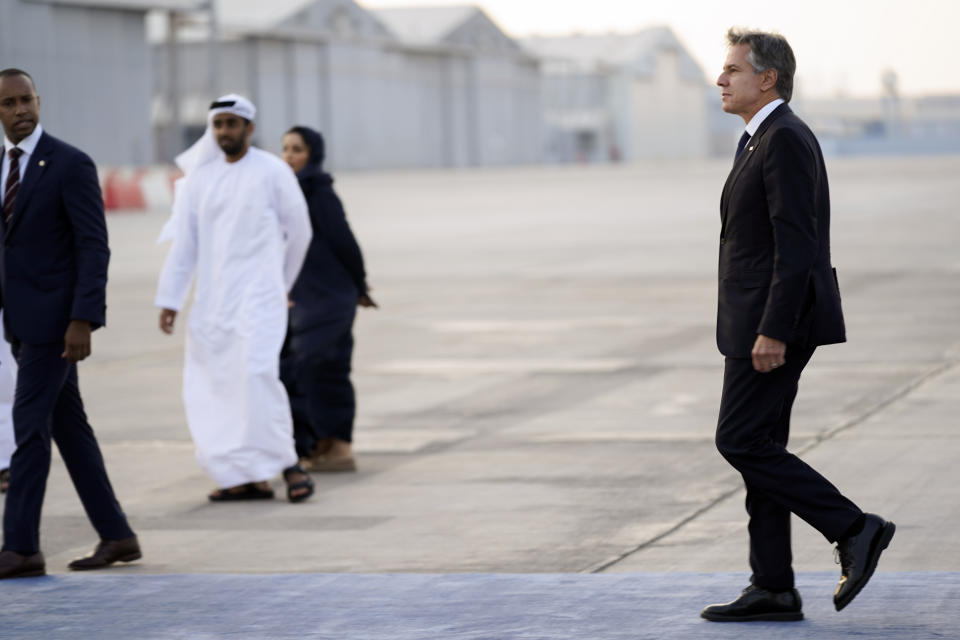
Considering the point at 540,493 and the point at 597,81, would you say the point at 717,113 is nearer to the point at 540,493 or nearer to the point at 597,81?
the point at 597,81

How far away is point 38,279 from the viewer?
6027 mm

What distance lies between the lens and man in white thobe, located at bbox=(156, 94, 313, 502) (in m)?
7.52

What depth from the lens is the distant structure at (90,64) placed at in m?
53.0

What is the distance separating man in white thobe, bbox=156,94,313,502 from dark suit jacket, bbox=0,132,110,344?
144cm

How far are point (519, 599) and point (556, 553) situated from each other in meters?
1.02

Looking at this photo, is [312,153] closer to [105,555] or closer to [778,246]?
[105,555]

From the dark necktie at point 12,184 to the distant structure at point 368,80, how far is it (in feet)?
184

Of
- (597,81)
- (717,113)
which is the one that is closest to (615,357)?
(597,81)

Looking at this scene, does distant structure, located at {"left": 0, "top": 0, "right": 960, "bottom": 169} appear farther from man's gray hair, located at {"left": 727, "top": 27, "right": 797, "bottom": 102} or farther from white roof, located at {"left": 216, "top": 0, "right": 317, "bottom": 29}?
man's gray hair, located at {"left": 727, "top": 27, "right": 797, "bottom": 102}

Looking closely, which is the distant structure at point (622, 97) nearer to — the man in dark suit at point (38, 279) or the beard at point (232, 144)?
the beard at point (232, 144)

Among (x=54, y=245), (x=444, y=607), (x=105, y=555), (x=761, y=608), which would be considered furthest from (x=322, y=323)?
(x=761, y=608)

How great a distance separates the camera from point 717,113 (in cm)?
15362

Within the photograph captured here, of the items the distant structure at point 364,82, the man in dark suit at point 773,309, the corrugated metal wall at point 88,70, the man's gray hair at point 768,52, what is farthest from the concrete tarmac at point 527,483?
the corrugated metal wall at point 88,70

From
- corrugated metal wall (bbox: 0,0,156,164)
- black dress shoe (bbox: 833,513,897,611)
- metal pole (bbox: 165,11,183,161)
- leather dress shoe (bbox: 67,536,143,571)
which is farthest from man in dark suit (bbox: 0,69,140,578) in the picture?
metal pole (bbox: 165,11,183,161)
